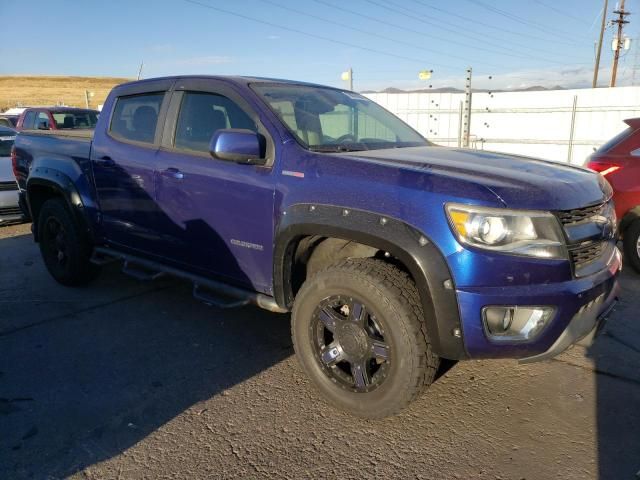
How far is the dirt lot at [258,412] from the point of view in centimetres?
243

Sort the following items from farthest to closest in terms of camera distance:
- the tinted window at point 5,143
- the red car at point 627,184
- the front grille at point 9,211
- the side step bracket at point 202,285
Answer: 1. the tinted window at point 5,143
2. the front grille at point 9,211
3. the red car at point 627,184
4. the side step bracket at point 202,285

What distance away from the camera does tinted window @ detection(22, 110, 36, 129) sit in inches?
495

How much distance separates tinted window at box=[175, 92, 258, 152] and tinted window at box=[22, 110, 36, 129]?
431 inches

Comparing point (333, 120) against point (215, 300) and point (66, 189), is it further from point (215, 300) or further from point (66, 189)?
point (66, 189)

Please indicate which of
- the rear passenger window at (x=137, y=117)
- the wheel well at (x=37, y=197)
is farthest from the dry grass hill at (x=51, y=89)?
the rear passenger window at (x=137, y=117)

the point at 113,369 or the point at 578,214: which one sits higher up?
the point at 578,214

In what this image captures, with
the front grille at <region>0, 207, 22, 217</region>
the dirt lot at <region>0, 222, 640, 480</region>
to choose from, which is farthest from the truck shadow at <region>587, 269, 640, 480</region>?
the front grille at <region>0, 207, 22, 217</region>

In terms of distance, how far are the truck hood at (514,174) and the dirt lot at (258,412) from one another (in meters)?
1.20

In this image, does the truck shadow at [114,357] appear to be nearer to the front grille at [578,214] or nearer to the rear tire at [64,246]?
the rear tire at [64,246]

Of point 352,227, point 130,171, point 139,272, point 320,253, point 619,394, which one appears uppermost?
point 130,171

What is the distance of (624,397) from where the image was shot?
2992 millimetres

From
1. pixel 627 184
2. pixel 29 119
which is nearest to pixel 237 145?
pixel 627 184

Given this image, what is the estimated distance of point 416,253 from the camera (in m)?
2.39

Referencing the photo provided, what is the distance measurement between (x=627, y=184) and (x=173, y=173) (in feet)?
15.0
